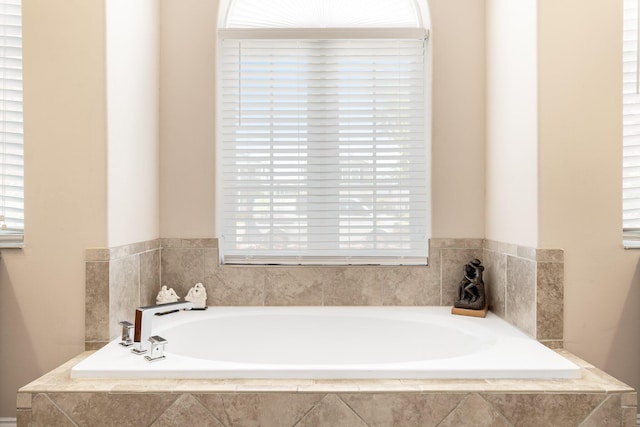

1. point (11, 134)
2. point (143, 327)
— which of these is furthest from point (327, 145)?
point (11, 134)

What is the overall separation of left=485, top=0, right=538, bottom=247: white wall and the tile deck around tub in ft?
2.15

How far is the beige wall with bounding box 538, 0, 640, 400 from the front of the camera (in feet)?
5.86

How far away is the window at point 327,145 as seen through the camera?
8.11 feet

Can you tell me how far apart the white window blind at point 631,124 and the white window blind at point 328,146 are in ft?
2.92

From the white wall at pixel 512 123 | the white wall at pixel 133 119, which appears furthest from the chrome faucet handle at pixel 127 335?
the white wall at pixel 512 123

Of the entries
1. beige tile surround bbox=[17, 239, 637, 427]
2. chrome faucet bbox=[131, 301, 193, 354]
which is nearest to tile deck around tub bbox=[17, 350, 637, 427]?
beige tile surround bbox=[17, 239, 637, 427]

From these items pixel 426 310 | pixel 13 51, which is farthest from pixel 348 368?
pixel 13 51

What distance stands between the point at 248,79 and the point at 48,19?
0.96m

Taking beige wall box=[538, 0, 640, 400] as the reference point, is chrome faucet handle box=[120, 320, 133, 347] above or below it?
below

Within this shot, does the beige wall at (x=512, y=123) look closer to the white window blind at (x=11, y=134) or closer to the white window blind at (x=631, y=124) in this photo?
the white window blind at (x=631, y=124)

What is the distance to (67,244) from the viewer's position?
179cm

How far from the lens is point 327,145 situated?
2473mm

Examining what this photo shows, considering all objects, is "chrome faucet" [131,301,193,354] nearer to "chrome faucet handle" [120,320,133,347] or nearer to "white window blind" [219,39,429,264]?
"chrome faucet handle" [120,320,133,347]

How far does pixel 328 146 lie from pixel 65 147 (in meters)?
1.23
